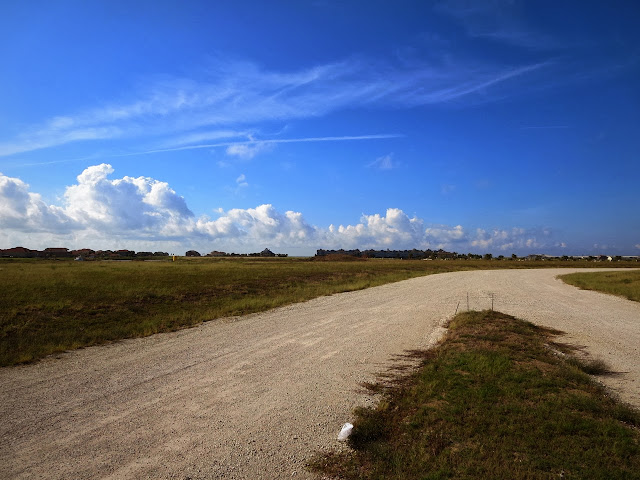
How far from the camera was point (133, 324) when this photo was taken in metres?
19.8

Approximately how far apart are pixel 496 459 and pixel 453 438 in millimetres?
818

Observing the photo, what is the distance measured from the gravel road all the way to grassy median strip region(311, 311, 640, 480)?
0.76 meters

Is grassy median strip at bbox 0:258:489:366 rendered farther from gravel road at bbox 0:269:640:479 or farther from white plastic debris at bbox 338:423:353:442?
white plastic debris at bbox 338:423:353:442

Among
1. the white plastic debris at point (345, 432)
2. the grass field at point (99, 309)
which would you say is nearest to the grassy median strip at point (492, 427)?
the white plastic debris at point (345, 432)

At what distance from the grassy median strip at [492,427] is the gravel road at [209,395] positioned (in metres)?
0.76

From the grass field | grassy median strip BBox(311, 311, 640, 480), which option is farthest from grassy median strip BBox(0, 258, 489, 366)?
grassy median strip BBox(311, 311, 640, 480)

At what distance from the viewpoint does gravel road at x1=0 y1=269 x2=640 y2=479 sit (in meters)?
6.14

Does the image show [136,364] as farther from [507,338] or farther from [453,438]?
[507,338]

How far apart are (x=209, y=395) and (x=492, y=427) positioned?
589cm

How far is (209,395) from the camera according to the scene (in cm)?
904

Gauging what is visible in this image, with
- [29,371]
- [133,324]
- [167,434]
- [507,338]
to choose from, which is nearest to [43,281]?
[133,324]

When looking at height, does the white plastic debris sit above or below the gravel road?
above

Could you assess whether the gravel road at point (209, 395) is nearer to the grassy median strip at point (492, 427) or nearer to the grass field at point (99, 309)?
the grassy median strip at point (492, 427)

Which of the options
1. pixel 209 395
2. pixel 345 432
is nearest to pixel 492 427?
pixel 345 432
